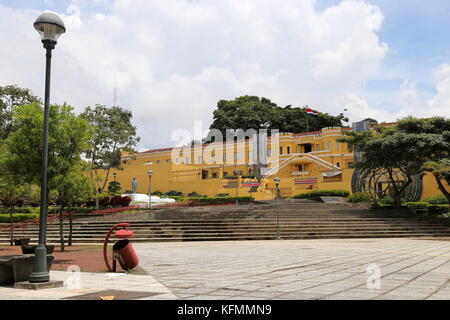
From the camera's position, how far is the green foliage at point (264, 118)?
6156 cm

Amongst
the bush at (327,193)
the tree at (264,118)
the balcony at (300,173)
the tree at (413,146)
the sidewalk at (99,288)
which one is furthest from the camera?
the tree at (264,118)

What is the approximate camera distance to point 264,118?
204ft

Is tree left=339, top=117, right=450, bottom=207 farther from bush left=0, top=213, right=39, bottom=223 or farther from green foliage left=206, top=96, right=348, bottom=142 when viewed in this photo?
green foliage left=206, top=96, right=348, bottom=142

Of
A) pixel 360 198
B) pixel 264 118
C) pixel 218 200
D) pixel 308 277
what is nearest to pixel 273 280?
pixel 308 277

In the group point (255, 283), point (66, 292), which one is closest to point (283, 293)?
point (255, 283)

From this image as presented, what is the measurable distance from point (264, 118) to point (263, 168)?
51.0 ft

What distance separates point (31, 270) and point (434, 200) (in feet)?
92.1

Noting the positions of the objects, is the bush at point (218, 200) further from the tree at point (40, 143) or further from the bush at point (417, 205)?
the tree at point (40, 143)

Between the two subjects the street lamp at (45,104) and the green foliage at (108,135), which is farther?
the green foliage at (108,135)

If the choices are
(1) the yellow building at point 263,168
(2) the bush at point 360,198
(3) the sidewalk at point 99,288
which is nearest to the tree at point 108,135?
(1) the yellow building at point 263,168

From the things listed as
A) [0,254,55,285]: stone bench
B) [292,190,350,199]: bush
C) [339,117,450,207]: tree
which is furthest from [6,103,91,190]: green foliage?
[292,190,350,199]: bush

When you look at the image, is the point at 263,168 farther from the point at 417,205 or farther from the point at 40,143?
the point at 40,143

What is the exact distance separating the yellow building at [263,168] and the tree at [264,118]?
26.2ft

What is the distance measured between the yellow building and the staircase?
10368mm
